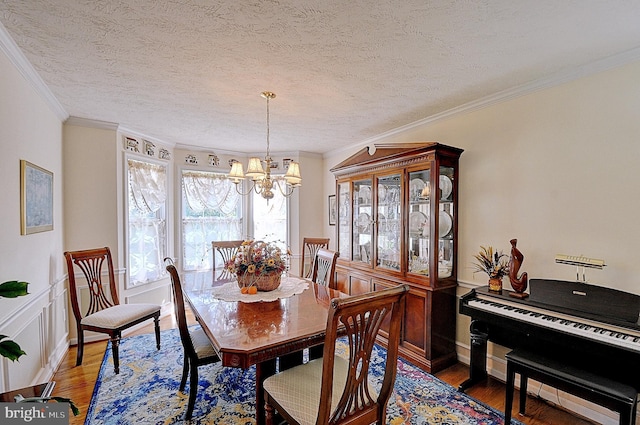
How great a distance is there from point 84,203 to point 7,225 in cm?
158

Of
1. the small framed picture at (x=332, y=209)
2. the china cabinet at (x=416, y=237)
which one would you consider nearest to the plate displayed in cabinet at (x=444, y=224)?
the china cabinet at (x=416, y=237)

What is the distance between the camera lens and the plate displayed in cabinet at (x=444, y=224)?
2.85 meters

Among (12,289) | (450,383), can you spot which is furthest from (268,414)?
(450,383)

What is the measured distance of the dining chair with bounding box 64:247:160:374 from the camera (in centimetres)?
266

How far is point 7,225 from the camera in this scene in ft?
6.19

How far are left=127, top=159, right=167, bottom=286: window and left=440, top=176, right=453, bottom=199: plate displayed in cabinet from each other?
366 centimetres

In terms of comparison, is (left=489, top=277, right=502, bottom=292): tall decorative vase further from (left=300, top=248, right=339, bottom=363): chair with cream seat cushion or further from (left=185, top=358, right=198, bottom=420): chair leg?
(left=185, top=358, right=198, bottom=420): chair leg

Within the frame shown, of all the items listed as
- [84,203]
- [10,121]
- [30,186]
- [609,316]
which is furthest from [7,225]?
[609,316]

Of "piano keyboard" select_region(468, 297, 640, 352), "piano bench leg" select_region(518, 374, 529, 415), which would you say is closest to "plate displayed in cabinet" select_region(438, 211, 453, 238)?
"piano keyboard" select_region(468, 297, 640, 352)

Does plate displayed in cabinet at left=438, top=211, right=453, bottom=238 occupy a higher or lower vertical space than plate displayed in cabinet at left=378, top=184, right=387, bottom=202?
lower

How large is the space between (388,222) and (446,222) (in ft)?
2.01

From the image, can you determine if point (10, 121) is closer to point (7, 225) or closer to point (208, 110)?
point (7, 225)

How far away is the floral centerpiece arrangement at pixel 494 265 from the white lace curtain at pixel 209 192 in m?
3.76

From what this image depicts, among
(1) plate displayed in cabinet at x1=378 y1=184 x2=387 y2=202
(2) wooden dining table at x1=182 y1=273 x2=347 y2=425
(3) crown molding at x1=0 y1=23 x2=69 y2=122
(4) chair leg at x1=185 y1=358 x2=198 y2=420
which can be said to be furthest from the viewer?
(1) plate displayed in cabinet at x1=378 y1=184 x2=387 y2=202
